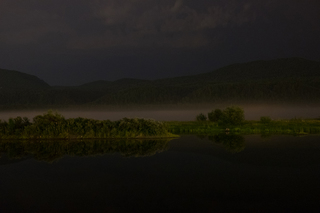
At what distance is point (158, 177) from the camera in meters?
14.8

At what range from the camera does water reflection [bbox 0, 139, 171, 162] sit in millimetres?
20234

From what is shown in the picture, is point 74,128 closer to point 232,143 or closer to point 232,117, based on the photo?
point 232,143

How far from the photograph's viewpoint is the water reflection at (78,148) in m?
20.2

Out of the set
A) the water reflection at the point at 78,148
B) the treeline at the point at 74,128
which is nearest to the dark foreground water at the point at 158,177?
Answer: the water reflection at the point at 78,148

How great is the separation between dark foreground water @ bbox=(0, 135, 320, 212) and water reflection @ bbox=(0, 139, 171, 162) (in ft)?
0.24

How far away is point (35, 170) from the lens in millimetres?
16453

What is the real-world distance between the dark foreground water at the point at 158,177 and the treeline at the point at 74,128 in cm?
206

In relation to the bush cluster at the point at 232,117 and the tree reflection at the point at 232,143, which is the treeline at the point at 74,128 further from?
the bush cluster at the point at 232,117

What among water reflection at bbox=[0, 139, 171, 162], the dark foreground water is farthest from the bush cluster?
water reflection at bbox=[0, 139, 171, 162]

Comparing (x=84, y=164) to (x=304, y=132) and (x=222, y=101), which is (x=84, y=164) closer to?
(x=304, y=132)

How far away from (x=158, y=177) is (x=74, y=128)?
13947 millimetres

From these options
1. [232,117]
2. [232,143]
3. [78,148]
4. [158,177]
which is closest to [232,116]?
[232,117]

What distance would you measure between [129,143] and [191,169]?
8.93m

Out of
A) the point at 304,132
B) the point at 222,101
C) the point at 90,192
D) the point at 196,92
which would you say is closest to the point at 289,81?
the point at 222,101
